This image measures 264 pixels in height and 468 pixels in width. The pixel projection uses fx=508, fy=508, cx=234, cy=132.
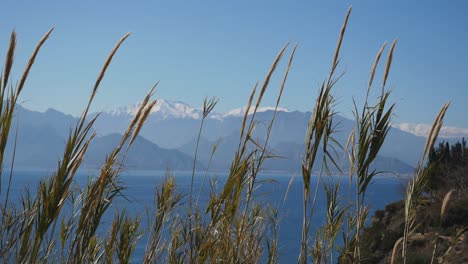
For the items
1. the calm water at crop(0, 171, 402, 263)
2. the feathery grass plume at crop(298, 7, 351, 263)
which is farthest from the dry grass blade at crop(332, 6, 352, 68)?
the calm water at crop(0, 171, 402, 263)

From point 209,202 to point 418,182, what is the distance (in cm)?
125

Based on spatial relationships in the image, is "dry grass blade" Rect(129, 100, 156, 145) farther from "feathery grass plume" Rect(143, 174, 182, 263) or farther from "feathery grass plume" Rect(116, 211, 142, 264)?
"feathery grass plume" Rect(143, 174, 182, 263)

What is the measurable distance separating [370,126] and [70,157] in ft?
5.33

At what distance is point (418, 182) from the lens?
9.15 feet

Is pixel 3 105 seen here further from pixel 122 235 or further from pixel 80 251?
pixel 122 235

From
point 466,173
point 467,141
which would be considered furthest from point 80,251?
point 467,141

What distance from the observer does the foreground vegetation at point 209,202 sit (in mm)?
2258

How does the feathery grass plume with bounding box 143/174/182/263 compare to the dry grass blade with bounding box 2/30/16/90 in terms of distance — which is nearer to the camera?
the dry grass blade with bounding box 2/30/16/90

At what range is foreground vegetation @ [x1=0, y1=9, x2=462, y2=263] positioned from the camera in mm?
2258

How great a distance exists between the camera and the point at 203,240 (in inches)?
126

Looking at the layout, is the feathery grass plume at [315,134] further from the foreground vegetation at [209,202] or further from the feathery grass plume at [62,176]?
the feathery grass plume at [62,176]

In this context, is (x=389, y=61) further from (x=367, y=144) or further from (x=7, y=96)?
(x=7, y=96)

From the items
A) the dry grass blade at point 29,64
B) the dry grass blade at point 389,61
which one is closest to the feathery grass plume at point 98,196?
the dry grass blade at point 29,64

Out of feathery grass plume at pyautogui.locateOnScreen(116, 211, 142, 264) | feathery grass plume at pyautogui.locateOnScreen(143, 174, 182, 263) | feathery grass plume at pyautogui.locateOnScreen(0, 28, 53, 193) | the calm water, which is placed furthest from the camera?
the calm water
